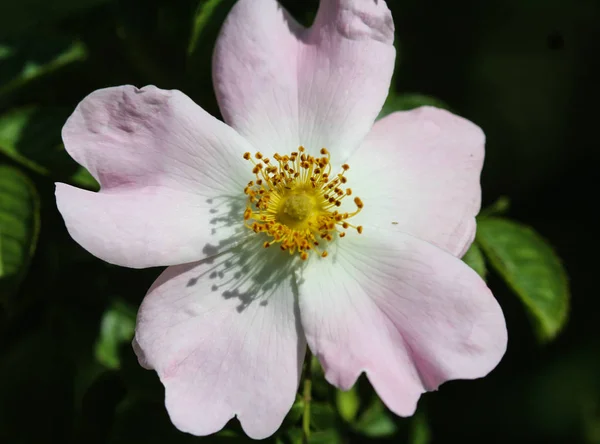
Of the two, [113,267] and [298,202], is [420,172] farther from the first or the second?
[113,267]

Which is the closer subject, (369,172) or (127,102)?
(127,102)

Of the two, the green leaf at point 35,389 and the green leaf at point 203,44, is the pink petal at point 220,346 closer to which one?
the green leaf at point 203,44

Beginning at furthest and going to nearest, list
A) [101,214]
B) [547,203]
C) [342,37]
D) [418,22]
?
1. [547,203]
2. [418,22]
3. [342,37]
4. [101,214]

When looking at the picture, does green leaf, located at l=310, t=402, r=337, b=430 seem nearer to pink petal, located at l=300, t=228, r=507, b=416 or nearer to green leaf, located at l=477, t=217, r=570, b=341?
pink petal, located at l=300, t=228, r=507, b=416

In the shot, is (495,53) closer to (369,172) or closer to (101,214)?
(369,172)

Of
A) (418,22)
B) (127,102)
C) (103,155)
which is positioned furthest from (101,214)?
(418,22)

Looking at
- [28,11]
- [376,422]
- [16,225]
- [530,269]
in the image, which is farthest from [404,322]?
[28,11]
